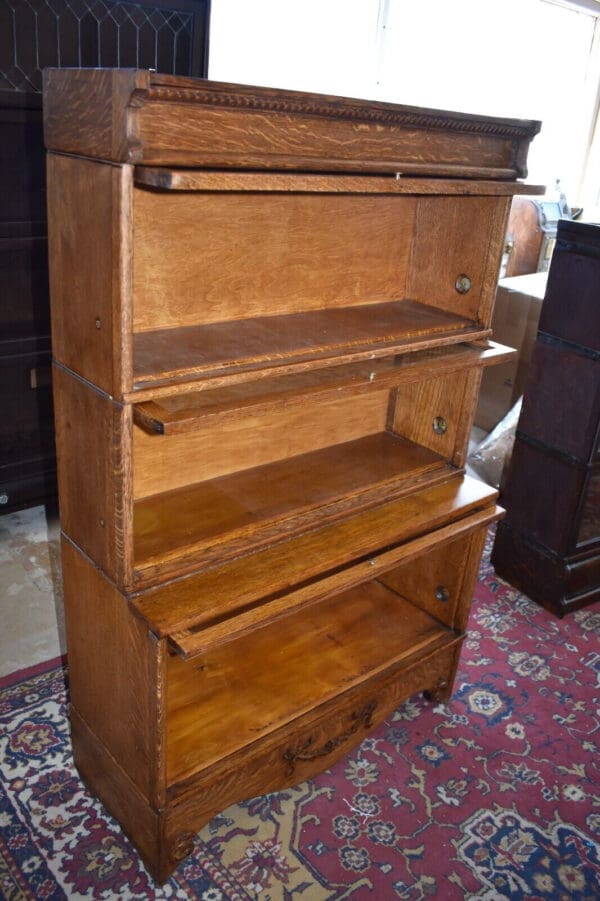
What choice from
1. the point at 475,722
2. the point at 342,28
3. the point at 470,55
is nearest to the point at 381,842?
the point at 475,722

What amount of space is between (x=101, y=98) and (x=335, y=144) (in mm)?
390

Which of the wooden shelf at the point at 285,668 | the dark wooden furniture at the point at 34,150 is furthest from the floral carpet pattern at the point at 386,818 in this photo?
the dark wooden furniture at the point at 34,150

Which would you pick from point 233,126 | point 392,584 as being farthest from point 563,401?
point 233,126

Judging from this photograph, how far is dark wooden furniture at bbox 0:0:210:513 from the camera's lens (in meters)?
2.24

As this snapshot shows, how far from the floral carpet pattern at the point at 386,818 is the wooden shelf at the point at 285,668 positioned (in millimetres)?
251

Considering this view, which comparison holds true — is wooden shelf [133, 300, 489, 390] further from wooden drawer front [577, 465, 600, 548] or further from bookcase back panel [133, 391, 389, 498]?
wooden drawer front [577, 465, 600, 548]

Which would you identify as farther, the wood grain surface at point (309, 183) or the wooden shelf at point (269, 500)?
the wooden shelf at point (269, 500)

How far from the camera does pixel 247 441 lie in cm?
175

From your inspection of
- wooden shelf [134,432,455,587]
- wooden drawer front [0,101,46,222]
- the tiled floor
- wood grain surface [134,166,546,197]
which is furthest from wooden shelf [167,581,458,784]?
wooden drawer front [0,101,46,222]

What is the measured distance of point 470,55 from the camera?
3971mm

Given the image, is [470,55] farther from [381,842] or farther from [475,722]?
[381,842]

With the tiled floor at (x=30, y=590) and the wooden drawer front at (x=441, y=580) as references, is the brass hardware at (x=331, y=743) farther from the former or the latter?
the tiled floor at (x=30, y=590)

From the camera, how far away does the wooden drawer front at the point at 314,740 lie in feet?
5.10

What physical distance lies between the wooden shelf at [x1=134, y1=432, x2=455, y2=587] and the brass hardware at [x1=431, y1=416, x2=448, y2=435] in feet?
0.19
